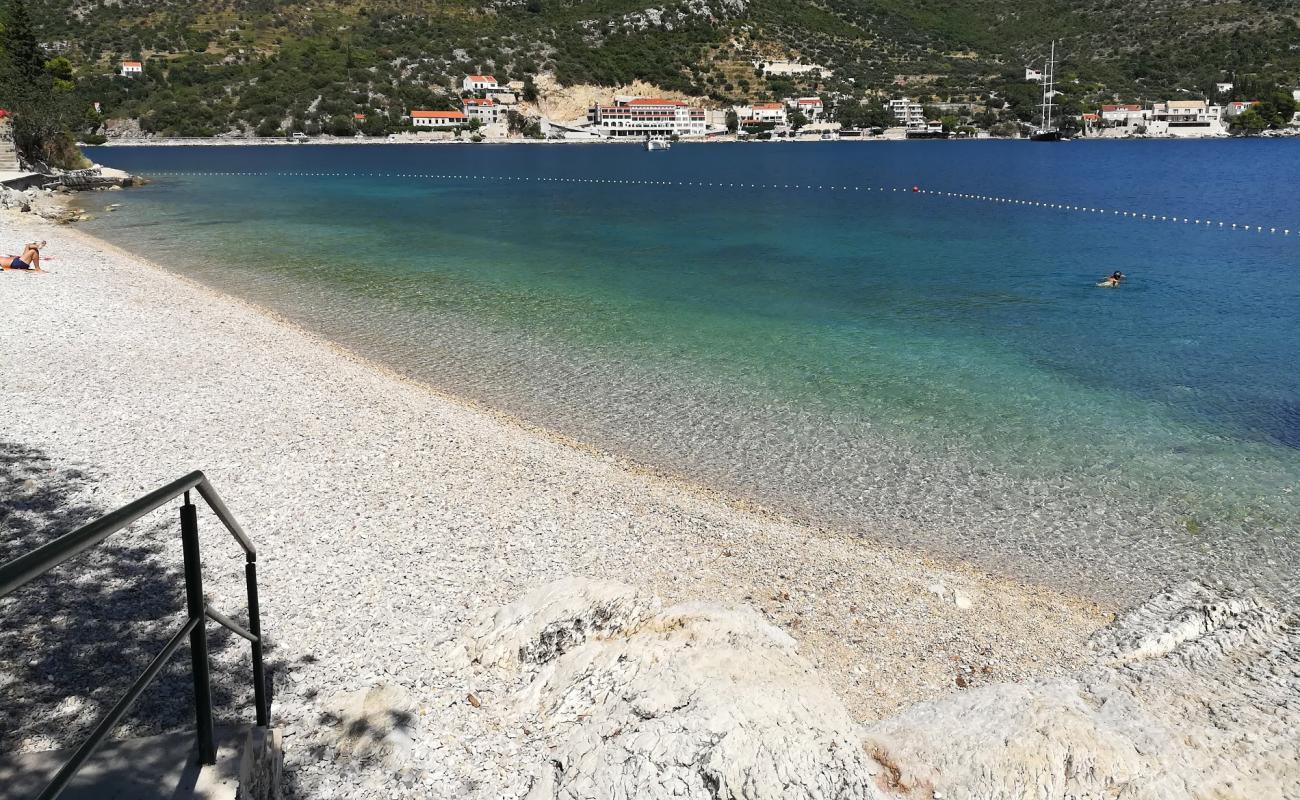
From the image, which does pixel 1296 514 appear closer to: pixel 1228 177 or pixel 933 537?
pixel 933 537

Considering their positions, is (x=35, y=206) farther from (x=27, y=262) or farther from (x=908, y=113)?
(x=908, y=113)

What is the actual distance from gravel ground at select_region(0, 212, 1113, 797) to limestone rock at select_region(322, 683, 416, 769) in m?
0.09

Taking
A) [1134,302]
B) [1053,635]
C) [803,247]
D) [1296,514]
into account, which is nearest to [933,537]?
[1053,635]

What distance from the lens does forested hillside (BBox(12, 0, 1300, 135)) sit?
139 m

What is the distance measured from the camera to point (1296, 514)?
10.9 m

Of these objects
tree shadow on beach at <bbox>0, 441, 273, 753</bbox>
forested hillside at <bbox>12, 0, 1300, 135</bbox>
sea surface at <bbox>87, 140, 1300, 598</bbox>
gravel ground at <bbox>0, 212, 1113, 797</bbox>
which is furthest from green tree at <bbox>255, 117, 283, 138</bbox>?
tree shadow on beach at <bbox>0, 441, 273, 753</bbox>

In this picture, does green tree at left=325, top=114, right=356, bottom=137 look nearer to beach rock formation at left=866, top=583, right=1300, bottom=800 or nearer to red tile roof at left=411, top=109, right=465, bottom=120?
red tile roof at left=411, top=109, right=465, bottom=120

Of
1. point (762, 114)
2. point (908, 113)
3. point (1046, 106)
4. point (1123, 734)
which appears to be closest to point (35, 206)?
point (1123, 734)

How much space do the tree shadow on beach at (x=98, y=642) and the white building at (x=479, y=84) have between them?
536ft

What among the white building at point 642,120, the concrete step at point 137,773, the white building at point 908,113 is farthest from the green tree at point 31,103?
the white building at point 908,113

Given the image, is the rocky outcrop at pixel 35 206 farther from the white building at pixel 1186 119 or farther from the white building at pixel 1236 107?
the white building at pixel 1236 107

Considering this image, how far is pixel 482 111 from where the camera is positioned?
6024 inches

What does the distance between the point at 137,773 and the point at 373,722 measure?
7.29 feet

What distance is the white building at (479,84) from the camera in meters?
159
